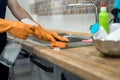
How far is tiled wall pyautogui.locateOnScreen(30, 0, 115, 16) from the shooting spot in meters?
1.61

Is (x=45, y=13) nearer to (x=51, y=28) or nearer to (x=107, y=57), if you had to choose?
(x=51, y=28)

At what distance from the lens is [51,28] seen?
2328 millimetres

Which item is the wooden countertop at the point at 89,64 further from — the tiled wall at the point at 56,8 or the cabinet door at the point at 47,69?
the tiled wall at the point at 56,8

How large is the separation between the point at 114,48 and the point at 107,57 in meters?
0.06

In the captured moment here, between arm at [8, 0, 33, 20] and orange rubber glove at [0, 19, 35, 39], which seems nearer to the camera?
orange rubber glove at [0, 19, 35, 39]

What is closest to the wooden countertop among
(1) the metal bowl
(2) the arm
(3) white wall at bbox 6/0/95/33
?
(1) the metal bowl

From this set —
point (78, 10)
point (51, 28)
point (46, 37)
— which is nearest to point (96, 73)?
point (46, 37)

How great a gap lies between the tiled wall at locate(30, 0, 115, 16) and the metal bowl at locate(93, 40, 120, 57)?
0.63 m

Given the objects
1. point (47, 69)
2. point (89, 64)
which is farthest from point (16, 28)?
point (89, 64)

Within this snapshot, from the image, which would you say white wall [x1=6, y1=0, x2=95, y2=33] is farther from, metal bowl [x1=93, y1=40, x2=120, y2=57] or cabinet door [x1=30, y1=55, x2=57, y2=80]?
metal bowl [x1=93, y1=40, x2=120, y2=57]

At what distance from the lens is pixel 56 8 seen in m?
2.13

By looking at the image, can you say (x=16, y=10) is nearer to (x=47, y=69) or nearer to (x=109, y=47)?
(x=47, y=69)

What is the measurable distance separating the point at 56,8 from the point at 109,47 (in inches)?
56.2

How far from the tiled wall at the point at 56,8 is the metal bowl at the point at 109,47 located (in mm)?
634
